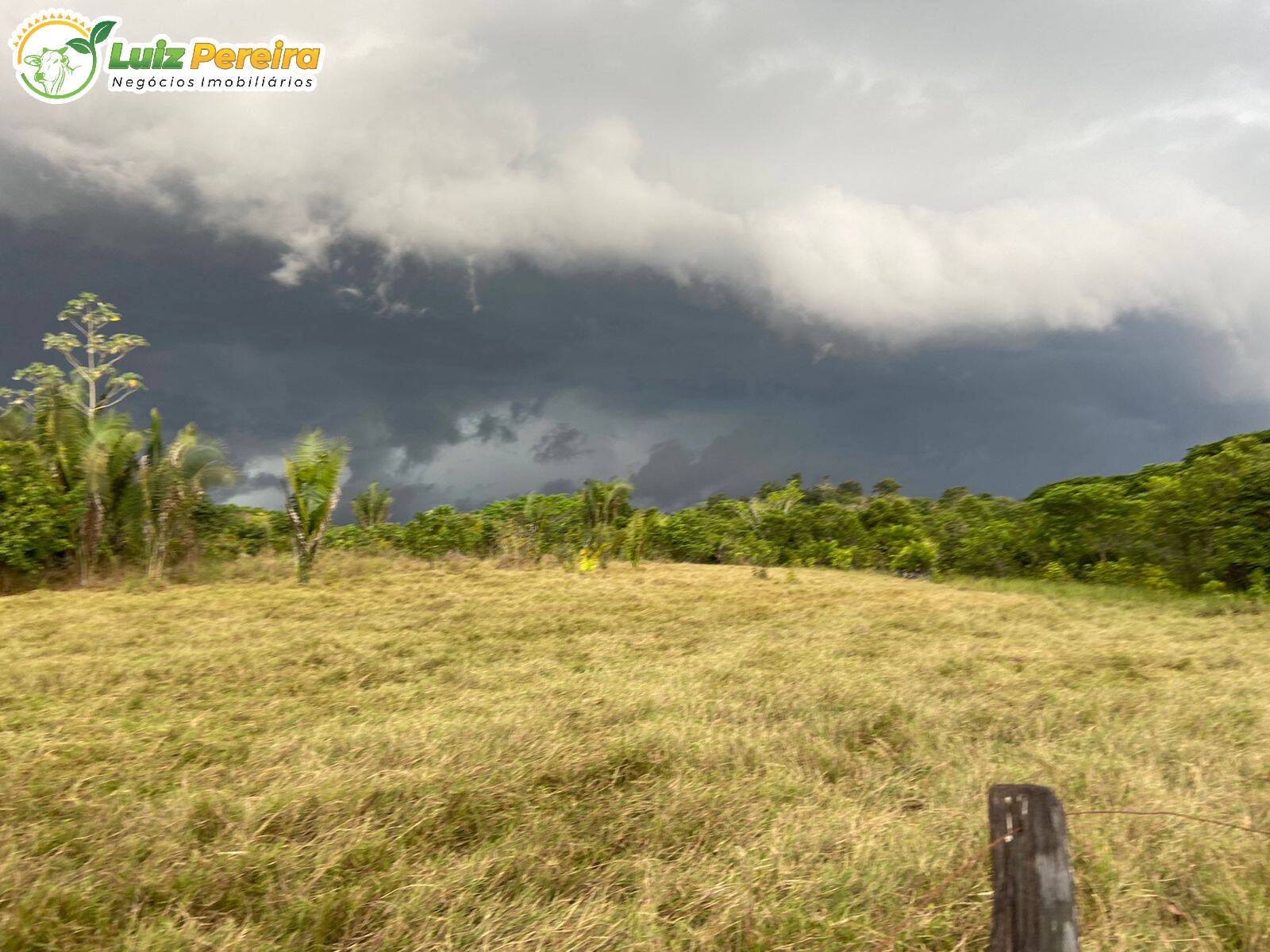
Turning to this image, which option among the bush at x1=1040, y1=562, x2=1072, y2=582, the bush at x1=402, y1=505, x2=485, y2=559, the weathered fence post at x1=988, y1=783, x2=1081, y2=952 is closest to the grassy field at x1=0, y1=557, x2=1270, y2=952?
the weathered fence post at x1=988, y1=783, x2=1081, y2=952

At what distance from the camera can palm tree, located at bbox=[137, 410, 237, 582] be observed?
933cm

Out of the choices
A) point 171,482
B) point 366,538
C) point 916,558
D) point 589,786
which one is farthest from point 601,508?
point 589,786

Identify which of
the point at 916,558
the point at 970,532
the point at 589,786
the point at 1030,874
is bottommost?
the point at 589,786

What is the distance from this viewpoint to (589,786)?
270 centimetres

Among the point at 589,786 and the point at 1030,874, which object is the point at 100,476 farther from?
the point at 1030,874

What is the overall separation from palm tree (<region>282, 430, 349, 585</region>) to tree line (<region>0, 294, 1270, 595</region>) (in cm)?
2

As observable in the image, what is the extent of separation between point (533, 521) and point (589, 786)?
583 inches

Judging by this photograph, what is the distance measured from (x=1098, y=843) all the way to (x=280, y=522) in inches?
539

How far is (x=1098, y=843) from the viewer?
232cm

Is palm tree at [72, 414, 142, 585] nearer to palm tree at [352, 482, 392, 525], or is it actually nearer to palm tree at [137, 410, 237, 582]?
palm tree at [137, 410, 237, 582]

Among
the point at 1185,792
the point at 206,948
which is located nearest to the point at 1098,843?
the point at 1185,792

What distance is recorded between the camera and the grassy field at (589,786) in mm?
1918

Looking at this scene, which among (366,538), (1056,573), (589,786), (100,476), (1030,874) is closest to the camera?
(1030,874)

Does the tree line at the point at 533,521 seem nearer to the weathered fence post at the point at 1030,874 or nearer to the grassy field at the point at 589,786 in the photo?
the grassy field at the point at 589,786
